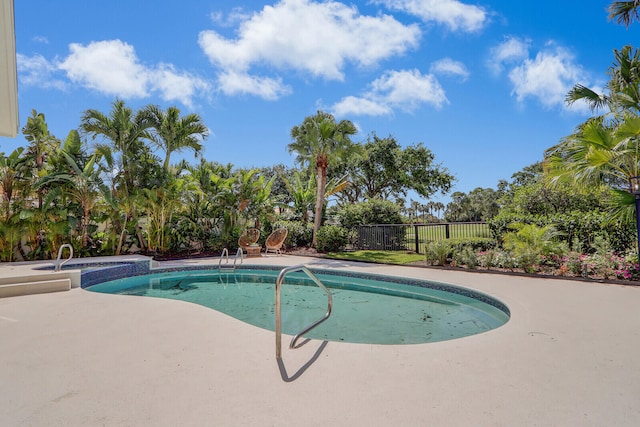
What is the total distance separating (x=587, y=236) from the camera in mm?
9062

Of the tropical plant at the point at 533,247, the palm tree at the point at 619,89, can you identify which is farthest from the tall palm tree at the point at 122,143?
the palm tree at the point at 619,89

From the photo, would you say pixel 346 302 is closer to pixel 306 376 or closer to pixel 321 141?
pixel 306 376

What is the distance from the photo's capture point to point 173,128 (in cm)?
1287

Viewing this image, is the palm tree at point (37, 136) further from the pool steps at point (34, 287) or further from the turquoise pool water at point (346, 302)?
the pool steps at point (34, 287)

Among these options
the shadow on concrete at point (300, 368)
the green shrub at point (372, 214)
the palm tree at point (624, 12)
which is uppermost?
the palm tree at point (624, 12)

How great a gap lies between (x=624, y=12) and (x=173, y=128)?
15710 mm

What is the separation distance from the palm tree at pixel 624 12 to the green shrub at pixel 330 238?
1156 centimetres

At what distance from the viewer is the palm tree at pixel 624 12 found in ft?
33.1

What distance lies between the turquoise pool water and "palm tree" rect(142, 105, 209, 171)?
5.43 meters

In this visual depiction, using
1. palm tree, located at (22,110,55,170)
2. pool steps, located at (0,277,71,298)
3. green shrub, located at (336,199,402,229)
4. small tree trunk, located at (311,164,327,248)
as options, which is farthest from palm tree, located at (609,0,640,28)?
palm tree, located at (22,110,55,170)

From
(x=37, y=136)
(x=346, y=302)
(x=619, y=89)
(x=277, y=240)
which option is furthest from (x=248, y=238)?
(x=619, y=89)

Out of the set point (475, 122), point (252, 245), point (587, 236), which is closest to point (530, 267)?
point (587, 236)

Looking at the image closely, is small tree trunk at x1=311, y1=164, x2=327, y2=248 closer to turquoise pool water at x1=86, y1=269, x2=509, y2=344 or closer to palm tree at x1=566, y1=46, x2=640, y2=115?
turquoise pool water at x1=86, y1=269, x2=509, y2=344

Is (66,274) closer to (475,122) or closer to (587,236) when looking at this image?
(587,236)
